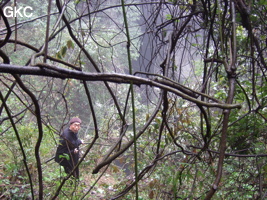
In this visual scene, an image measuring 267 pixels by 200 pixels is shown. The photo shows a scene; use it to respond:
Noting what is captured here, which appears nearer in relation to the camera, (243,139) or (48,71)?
(48,71)

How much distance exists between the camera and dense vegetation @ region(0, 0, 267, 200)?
756mm

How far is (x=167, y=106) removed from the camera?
116cm

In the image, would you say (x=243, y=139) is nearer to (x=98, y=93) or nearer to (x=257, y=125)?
(x=257, y=125)

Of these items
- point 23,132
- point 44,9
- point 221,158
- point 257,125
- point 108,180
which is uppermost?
point 44,9

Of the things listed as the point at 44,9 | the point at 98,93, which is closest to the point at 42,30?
the point at 44,9

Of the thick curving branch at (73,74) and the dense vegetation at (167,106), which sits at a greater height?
the dense vegetation at (167,106)

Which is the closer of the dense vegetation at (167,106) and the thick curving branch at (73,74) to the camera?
the thick curving branch at (73,74)

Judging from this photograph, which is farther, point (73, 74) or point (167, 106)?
point (167, 106)

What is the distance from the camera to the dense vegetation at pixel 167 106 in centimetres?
76

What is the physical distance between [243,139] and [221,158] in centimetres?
125

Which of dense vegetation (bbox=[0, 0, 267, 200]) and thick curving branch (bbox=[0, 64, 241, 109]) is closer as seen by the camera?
thick curving branch (bbox=[0, 64, 241, 109])

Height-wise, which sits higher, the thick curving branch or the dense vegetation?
the dense vegetation

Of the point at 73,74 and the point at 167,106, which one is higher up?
the point at 167,106

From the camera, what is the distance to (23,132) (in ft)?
9.74
